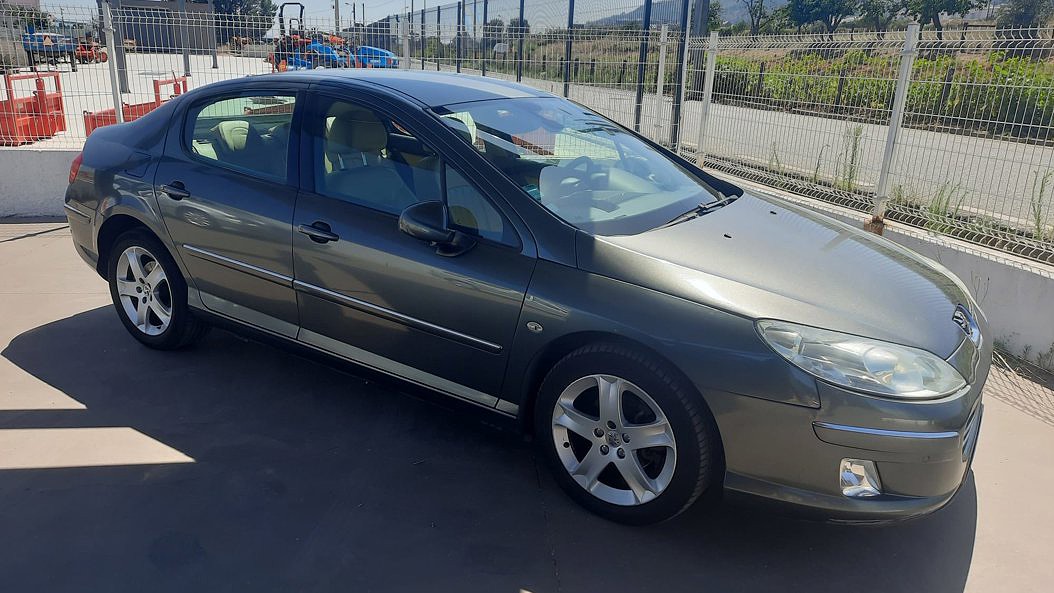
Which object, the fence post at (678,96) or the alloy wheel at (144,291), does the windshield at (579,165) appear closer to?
the alloy wheel at (144,291)

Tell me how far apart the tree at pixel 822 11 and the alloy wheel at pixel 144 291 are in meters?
64.8

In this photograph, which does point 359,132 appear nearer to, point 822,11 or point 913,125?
point 913,125

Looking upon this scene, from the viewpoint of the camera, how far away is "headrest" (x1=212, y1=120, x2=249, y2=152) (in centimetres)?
384

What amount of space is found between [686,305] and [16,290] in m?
5.08

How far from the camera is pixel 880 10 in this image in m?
59.3

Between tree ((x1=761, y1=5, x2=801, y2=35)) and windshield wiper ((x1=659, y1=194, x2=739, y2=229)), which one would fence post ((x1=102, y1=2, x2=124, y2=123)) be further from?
tree ((x1=761, y1=5, x2=801, y2=35))

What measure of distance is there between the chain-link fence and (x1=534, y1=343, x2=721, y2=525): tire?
3.87 meters

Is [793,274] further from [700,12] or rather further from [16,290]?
[700,12]

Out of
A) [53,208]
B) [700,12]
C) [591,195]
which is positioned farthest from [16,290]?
[700,12]

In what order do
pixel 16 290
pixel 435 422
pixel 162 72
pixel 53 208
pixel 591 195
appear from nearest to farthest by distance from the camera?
pixel 591 195, pixel 435 422, pixel 16 290, pixel 53 208, pixel 162 72

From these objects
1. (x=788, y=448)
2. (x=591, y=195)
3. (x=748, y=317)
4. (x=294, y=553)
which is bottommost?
(x=294, y=553)

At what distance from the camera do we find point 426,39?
→ 9320 millimetres

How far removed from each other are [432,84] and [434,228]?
1.06 m

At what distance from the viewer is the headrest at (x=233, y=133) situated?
3.84 m
